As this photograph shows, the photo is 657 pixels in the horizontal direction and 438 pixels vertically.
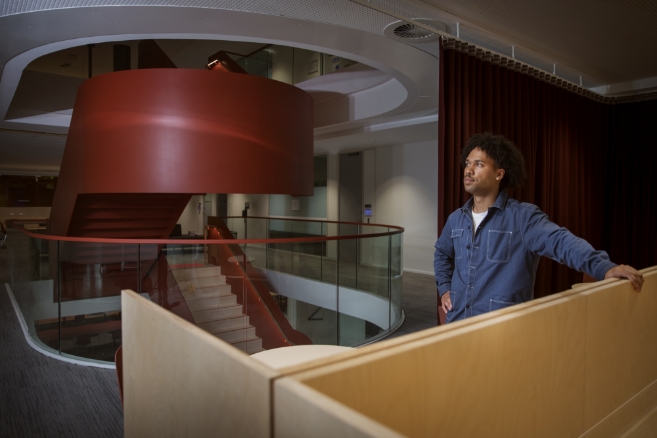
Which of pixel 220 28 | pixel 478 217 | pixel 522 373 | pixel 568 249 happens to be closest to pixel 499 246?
pixel 478 217

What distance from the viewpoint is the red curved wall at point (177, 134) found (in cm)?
533

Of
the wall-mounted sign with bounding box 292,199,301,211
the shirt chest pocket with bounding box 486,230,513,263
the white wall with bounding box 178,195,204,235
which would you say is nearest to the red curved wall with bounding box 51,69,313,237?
the shirt chest pocket with bounding box 486,230,513,263

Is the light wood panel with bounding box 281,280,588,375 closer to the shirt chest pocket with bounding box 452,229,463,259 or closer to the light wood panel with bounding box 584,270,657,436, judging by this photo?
the light wood panel with bounding box 584,270,657,436

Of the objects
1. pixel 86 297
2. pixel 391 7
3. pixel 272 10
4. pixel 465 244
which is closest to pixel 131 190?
pixel 86 297

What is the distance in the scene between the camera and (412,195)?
→ 29.7ft

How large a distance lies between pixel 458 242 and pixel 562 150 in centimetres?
351

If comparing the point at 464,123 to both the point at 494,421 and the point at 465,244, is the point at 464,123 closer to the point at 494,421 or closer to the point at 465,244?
the point at 465,244

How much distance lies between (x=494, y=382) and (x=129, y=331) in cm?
102

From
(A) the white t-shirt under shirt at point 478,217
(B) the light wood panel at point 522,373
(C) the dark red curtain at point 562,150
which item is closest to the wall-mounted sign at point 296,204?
(C) the dark red curtain at point 562,150

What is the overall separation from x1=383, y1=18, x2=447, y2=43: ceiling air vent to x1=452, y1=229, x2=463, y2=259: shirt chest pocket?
6.93 ft

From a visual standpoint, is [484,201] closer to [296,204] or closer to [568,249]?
[568,249]

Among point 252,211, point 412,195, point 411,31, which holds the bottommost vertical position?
point 252,211

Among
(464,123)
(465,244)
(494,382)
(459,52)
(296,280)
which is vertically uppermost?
(459,52)

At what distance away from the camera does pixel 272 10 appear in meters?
3.59
